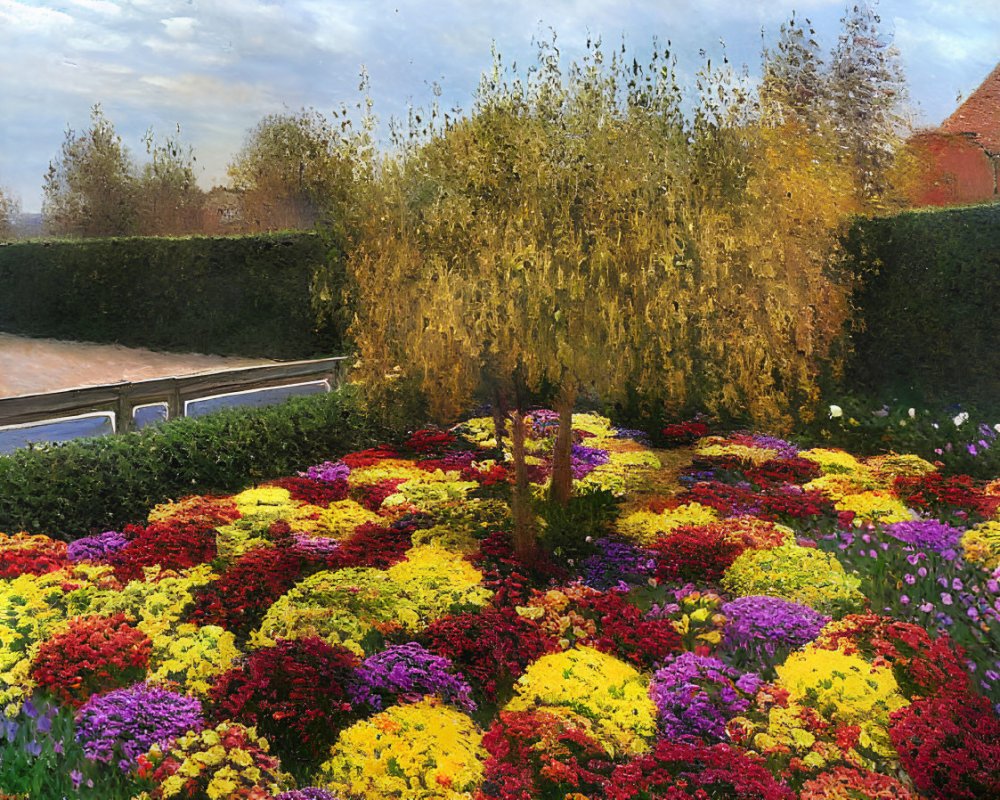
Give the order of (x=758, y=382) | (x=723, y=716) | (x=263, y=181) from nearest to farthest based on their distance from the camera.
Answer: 1. (x=723, y=716)
2. (x=758, y=382)
3. (x=263, y=181)

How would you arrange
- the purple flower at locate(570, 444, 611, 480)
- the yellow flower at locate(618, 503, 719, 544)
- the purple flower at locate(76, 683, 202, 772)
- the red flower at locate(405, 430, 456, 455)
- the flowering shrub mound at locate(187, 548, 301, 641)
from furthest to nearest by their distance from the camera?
the red flower at locate(405, 430, 456, 455) < the purple flower at locate(570, 444, 611, 480) < the yellow flower at locate(618, 503, 719, 544) < the flowering shrub mound at locate(187, 548, 301, 641) < the purple flower at locate(76, 683, 202, 772)

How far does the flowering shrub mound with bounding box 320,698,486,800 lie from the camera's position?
346 cm

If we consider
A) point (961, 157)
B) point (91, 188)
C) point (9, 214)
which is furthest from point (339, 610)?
point (9, 214)

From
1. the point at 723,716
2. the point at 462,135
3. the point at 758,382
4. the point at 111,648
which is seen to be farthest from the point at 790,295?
the point at 111,648

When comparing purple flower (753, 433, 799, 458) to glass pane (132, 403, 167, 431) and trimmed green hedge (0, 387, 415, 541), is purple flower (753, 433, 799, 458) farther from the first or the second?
glass pane (132, 403, 167, 431)

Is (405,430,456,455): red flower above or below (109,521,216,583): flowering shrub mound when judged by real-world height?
above

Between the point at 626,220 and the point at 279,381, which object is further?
the point at 279,381

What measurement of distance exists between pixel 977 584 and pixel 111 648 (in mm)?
5577

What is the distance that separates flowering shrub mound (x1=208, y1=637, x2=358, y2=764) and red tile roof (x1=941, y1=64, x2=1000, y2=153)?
73.7ft

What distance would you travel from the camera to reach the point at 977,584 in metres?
5.42

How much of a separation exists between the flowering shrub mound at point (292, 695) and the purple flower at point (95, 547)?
2148mm

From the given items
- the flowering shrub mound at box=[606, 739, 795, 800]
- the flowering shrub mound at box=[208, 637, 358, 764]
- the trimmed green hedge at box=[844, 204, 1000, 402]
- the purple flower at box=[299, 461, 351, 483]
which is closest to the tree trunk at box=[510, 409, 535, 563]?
the flowering shrub mound at box=[208, 637, 358, 764]

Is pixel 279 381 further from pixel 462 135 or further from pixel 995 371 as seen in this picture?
pixel 995 371

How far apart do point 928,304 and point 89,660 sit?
11.4 meters
